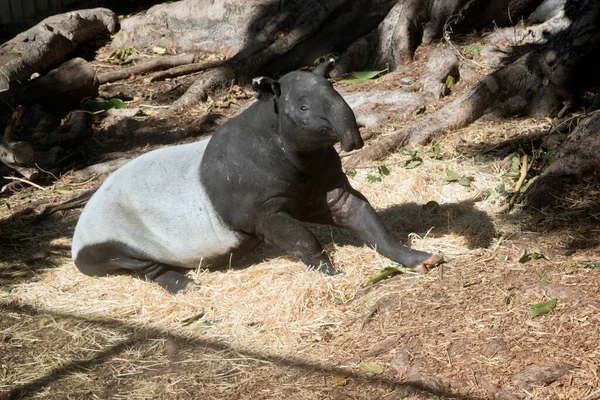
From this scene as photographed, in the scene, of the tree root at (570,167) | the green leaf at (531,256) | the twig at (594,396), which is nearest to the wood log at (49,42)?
the tree root at (570,167)

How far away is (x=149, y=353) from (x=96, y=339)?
0.47 meters

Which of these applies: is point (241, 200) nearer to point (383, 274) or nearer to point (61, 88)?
point (383, 274)

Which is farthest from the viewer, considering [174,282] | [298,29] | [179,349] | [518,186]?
[298,29]

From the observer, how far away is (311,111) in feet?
15.8

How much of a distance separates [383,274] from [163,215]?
1689 millimetres

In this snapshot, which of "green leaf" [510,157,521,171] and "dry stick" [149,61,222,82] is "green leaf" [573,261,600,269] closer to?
"green leaf" [510,157,521,171]

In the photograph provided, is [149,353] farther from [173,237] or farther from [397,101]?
[397,101]

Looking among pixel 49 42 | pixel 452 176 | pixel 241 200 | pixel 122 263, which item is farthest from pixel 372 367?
pixel 49 42

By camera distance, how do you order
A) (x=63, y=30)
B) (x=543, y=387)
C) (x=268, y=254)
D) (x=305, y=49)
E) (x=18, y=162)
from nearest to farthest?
(x=543, y=387) < (x=268, y=254) < (x=18, y=162) < (x=305, y=49) < (x=63, y=30)

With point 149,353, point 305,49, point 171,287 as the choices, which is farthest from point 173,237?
point 305,49

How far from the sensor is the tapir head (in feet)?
15.1

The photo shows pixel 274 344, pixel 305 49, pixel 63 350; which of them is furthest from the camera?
pixel 305 49

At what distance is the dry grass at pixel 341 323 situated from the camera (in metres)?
3.93

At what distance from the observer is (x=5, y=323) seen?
535 centimetres
